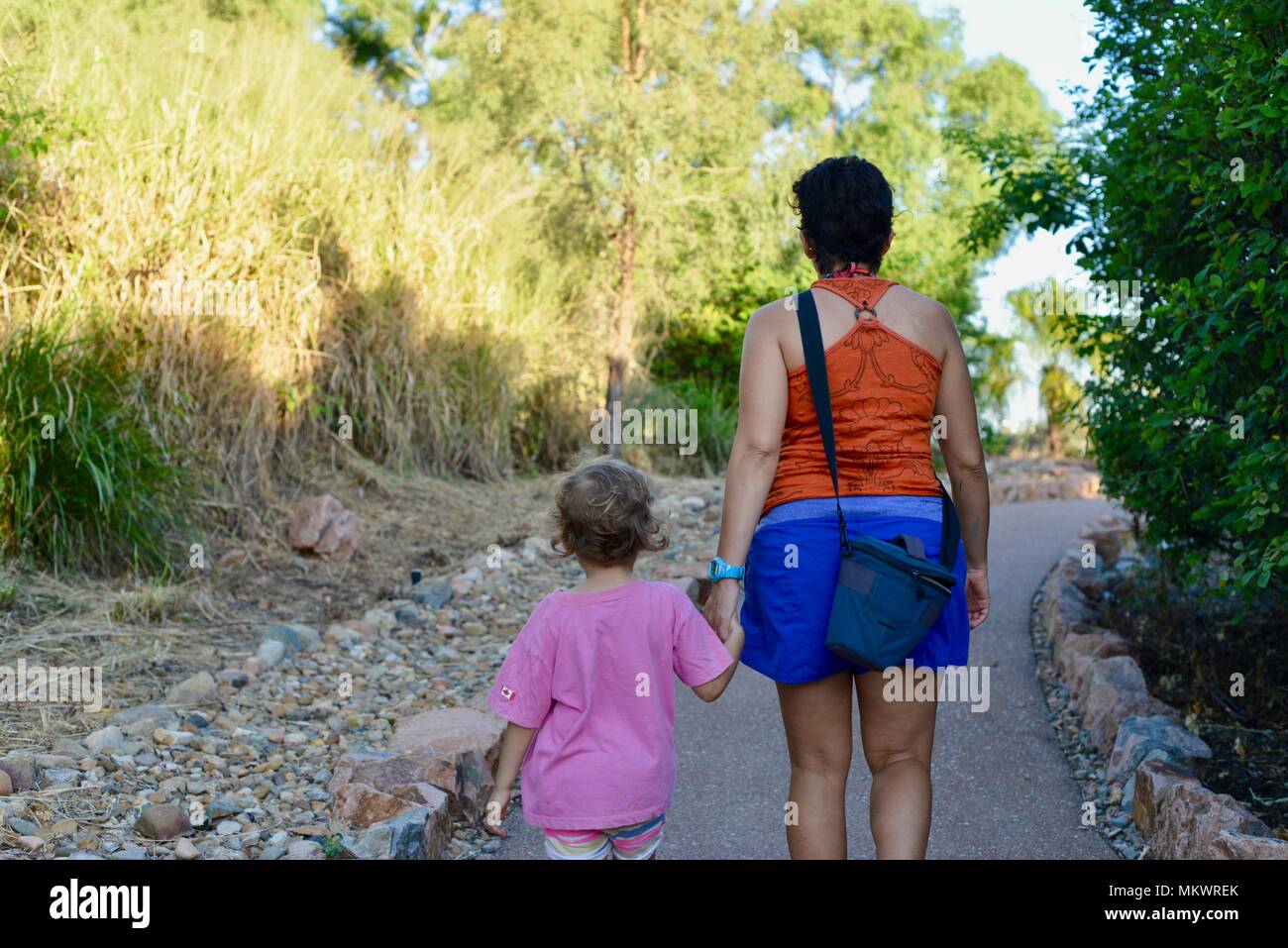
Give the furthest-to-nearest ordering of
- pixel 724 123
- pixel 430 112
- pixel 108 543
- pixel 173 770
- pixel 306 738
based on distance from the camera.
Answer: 1. pixel 430 112
2. pixel 724 123
3. pixel 108 543
4. pixel 306 738
5. pixel 173 770

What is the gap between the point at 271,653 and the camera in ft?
17.4

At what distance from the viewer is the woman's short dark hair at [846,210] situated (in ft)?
9.13

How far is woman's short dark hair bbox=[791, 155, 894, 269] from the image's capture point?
9.13 ft

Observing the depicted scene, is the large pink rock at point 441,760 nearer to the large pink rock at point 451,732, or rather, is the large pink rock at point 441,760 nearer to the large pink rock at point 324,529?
the large pink rock at point 451,732

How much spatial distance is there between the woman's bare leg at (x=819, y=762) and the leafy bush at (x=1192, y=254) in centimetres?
149

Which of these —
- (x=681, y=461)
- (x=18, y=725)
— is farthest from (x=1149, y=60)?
(x=681, y=461)

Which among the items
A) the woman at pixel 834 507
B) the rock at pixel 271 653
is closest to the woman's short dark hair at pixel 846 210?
the woman at pixel 834 507

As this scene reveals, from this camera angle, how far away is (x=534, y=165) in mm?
12195

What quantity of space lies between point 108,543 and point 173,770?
7.55 ft

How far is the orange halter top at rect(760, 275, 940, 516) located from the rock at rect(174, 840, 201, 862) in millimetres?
1876

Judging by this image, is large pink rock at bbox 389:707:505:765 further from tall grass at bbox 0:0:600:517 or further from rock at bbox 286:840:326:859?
tall grass at bbox 0:0:600:517

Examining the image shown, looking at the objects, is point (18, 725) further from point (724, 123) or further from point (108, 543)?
point (724, 123)

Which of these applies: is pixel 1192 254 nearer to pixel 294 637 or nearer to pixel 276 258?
pixel 294 637

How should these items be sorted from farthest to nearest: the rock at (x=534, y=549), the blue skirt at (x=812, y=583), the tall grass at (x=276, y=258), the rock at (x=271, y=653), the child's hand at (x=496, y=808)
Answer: the rock at (x=534, y=549) < the tall grass at (x=276, y=258) < the rock at (x=271, y=653) < the blue skirt at (x=812, y=583) < the child's hand at (x=496, y=808)
